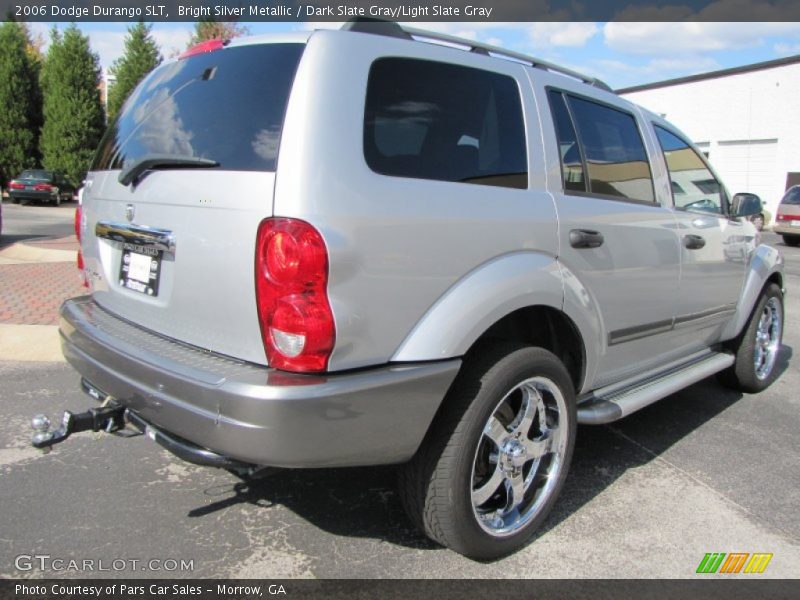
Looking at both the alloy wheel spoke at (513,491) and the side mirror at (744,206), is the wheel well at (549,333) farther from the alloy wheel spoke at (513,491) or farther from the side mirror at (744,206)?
the side mirror at (744,206)

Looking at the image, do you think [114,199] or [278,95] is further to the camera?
[114,199]

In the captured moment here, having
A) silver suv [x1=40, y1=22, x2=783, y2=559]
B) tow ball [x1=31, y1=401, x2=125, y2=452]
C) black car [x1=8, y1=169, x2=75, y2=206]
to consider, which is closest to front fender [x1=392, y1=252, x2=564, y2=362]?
silver suv [x1=40, y1=22, x2=783, y2=559]

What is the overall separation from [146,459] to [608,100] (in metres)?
3.08

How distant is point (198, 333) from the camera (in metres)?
2.33

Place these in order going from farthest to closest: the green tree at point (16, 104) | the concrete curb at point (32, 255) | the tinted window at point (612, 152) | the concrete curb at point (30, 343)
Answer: the green tree at point (16, 104) < the concrete curb at point (32, 255) < the concrete curb at point (30, 343) < the tinted window at point (612, 152)

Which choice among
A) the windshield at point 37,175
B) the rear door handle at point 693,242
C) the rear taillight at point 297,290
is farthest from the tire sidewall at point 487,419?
the windshield at point 37,175

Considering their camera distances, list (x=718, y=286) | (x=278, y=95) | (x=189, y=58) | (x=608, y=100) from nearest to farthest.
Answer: (x=278, y=95), (x=189, y=58), (x=608, y=100), (x=718, y=286)

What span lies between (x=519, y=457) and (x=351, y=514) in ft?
2.70

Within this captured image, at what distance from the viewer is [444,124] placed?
247cm

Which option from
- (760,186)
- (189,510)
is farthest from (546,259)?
(760,186)

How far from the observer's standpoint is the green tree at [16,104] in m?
28.3

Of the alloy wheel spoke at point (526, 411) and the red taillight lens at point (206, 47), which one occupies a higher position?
the red taillight lens at point (206, 47)

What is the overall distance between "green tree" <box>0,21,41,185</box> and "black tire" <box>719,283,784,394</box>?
31329 millimetres

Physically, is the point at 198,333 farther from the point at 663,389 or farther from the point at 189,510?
the point at 663,389
